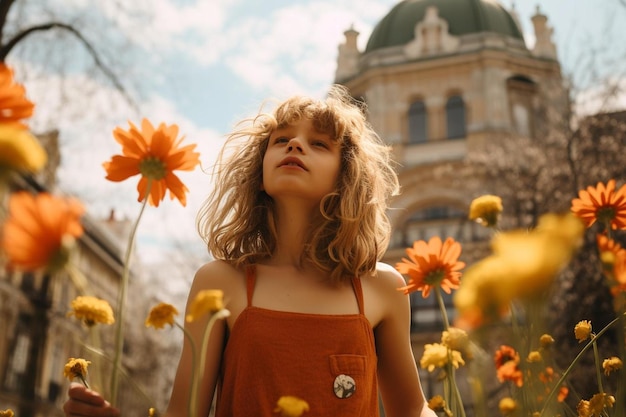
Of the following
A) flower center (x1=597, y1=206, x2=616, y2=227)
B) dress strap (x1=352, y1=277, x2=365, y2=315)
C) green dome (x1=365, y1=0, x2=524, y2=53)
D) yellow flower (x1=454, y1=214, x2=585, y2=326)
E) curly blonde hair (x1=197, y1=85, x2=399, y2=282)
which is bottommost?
yellow flower (x1=454, y1=214, x2=585, y2=326)

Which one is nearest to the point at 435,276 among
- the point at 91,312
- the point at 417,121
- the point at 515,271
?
the point at 91,312

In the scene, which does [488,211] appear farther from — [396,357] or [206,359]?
[206,359]

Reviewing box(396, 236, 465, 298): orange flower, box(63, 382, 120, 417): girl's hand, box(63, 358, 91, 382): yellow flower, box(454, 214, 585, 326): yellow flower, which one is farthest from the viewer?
box(396, 236, 465, 298): orange flower

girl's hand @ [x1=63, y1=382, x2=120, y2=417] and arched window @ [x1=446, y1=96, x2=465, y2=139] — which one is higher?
arched window @ [x1=446, y1=96, x2=465, y2=139]

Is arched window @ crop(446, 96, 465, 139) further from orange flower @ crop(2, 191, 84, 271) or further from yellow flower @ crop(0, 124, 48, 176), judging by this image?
yellow flower @ crop(0, 124, 48, 176)

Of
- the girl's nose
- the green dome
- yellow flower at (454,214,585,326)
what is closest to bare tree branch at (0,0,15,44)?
the girl's nose

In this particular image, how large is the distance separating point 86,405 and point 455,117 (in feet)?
86.8

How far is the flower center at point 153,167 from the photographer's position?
125 cm

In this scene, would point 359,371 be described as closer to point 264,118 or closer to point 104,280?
point 264,118

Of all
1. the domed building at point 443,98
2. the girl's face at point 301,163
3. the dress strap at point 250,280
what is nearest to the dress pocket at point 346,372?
the dress strap at point 250,280

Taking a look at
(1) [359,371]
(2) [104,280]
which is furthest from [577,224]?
(2) [104,280]

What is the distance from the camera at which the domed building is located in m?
24.5

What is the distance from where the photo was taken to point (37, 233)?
739mm

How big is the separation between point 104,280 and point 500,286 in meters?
33.3
